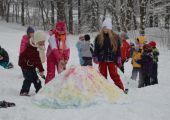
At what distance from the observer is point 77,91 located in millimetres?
9039

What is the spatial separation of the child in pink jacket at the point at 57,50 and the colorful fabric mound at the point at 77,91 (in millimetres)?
1532

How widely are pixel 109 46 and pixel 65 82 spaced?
1904 mm

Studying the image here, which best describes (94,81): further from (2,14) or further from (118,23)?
(2,14)

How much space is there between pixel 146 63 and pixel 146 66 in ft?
0.37

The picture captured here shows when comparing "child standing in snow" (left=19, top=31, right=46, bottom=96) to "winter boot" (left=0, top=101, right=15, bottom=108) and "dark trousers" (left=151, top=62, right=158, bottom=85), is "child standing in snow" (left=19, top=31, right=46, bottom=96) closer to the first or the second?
"winter boot" (left=0, top=101, right=15, bottom=108)

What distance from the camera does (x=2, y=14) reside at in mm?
60094

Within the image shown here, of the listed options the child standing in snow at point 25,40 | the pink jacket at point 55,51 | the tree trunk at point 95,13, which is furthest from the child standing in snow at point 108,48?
the tree trunk at point 95,13

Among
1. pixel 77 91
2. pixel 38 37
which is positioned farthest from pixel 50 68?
pixel 77 91

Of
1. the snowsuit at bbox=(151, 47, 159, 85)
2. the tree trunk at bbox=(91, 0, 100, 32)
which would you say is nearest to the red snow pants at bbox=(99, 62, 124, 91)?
the snowsuit at bbox=(151, 47, 159, 85)

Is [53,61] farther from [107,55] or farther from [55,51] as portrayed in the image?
[107,55]

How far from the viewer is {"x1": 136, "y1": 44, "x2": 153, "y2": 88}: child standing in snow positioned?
44.7ft

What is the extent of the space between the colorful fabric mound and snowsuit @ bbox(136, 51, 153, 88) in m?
4.32

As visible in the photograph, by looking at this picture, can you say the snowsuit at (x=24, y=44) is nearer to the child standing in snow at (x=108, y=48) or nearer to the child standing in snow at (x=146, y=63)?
the child standing in snow at (x=108, y=48)

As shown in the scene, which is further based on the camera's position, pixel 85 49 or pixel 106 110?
pixel 85 49
